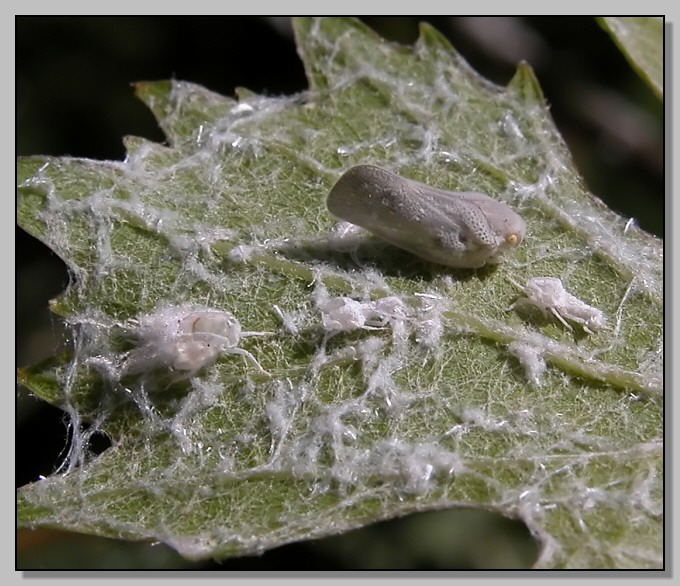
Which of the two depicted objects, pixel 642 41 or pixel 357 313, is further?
pixel 642 41

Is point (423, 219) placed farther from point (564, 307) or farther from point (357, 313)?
point (564, 307)

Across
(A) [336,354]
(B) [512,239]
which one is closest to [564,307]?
(B) [512,239]

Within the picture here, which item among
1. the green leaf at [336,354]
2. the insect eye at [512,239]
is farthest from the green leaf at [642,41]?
the insect eye at [512,239]

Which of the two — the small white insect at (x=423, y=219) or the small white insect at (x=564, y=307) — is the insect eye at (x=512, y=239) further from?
the small white insect at (x=564, y=307)

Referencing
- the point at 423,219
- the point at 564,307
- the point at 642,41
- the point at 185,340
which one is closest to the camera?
the point at 185,340

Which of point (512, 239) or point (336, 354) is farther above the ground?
point (512, 239)

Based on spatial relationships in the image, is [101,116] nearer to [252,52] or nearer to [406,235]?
[252,52]

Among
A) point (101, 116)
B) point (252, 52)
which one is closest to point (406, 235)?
point (252, 52)
